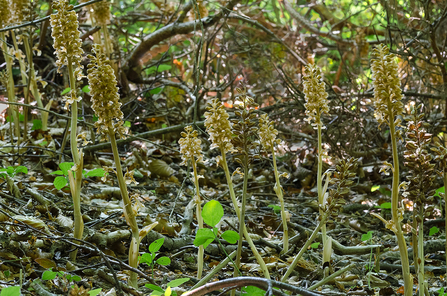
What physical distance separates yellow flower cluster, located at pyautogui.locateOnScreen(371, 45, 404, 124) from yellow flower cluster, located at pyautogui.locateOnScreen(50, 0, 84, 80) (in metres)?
1.17

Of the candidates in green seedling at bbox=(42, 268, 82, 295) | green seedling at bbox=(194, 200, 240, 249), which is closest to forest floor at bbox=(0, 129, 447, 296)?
green seedling at bbox=(42, 268, 82, 295)

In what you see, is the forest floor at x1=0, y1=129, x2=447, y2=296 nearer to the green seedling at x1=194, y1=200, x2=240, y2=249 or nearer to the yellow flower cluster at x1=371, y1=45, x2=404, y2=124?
the green seedling at x1=194, y1=200, x2=240, y2=249

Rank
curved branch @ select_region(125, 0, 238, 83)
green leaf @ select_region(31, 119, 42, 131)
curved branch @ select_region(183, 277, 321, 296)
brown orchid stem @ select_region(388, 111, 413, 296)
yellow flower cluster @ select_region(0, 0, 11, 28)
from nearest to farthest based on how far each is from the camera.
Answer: curved branch @ select_region(183, 277, 321, 296)
brown orchid stem @ select_region(388, 111, 413, 296)
yellow flower cluster @ select_region(0, 0, 11, 28)
green leaf @ select_region(31, 119, 42, 131)
curved branch @ select_region(125, 0, 238, 83)

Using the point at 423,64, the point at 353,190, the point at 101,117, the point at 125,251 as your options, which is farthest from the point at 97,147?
the point at 423,64

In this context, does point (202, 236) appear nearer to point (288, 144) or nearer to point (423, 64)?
point (288, 144)

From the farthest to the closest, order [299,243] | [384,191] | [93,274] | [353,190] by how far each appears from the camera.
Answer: [353,190], [384,191], [299,243], [93,274]

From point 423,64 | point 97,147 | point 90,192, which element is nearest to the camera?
point 90,192

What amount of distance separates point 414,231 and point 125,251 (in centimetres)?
136

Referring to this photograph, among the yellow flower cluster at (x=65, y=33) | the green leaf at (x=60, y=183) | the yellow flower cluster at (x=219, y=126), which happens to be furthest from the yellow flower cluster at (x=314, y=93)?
the green leaf at (x=60, y=183)

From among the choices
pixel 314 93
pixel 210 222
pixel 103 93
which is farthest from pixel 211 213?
pixel 314 93

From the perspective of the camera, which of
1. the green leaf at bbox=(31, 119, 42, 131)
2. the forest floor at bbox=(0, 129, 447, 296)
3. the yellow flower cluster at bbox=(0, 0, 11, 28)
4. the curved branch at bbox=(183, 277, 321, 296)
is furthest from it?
the green leaf at bbox=(31, 119, 42, 131)

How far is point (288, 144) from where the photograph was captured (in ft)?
13.9

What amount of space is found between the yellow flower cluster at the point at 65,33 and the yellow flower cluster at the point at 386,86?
3.82ft

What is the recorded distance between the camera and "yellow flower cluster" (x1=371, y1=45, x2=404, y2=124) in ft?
4.34
